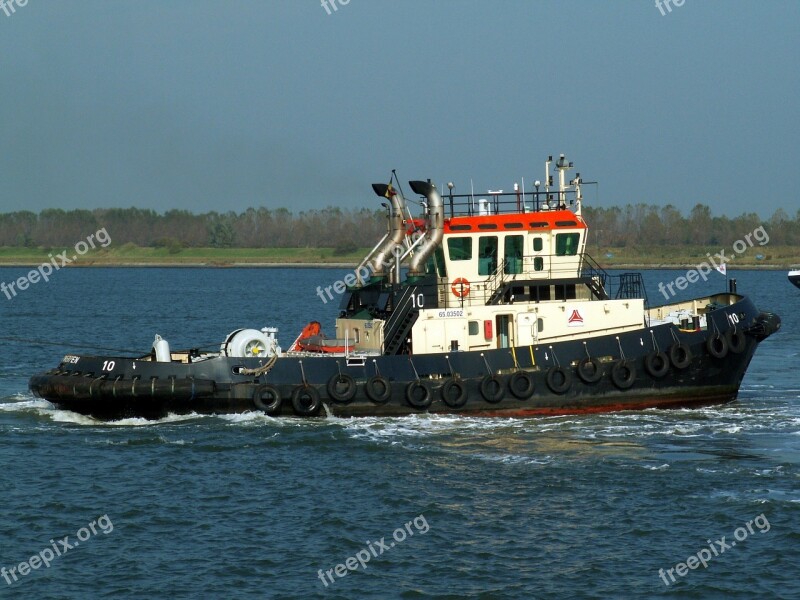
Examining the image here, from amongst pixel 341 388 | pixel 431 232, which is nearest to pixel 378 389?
pixel 341 388

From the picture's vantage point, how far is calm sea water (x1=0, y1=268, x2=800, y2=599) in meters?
14.2

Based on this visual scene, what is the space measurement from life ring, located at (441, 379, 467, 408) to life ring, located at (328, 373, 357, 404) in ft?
5.96

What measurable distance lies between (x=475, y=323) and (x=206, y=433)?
19.8 feet

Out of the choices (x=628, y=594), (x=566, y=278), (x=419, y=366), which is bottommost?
(x=628, y=594)

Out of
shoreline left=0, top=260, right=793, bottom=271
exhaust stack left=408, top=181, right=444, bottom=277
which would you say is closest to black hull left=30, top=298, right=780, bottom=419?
exhaust stack left=408, top=181, right=444, bottom=277

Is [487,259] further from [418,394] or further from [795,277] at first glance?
[795,277]

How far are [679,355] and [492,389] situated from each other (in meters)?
4.13

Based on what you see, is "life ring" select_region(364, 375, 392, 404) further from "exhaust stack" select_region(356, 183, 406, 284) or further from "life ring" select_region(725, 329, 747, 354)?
"life ring" select_region(725, 329, 747, 354)

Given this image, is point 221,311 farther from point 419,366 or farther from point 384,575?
point 384,575

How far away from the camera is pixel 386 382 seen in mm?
22609

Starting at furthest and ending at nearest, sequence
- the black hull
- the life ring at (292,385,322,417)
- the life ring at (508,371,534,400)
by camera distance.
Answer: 1. the life ring at (508,371,534,400)
2. the life ring at (292,385,322,417)
3. the black hull

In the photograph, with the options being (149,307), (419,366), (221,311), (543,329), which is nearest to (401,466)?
(419,366)

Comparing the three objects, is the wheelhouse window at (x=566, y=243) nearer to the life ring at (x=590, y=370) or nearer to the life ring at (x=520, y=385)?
the life ring at (x=590, y=370)

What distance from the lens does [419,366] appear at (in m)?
22.8
